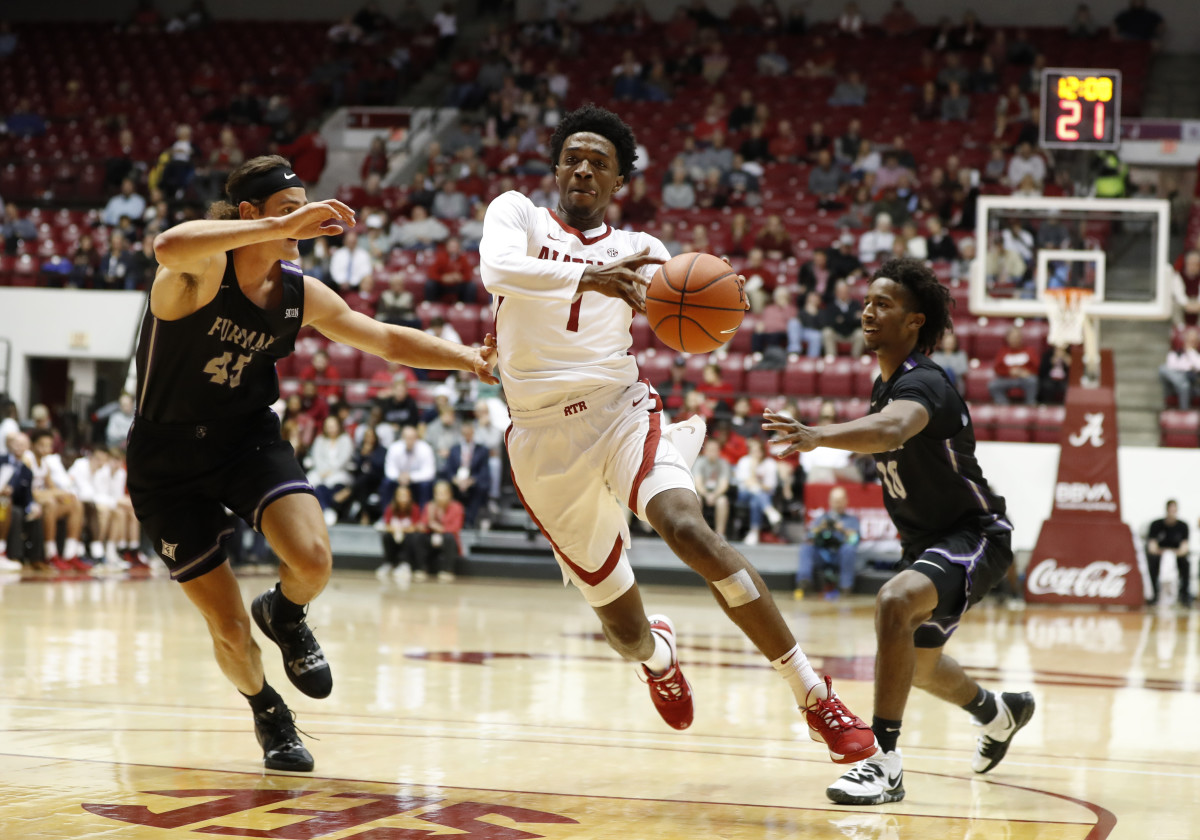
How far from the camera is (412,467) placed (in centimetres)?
1533

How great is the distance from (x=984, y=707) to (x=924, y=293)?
5.18ft

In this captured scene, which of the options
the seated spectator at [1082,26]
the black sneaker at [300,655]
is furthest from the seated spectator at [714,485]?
the seated spectator at [1082,26]

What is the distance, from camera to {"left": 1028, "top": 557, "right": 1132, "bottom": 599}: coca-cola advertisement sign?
13844 millimetres

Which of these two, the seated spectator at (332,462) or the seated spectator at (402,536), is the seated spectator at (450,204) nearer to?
the seated spectator at (332,462)

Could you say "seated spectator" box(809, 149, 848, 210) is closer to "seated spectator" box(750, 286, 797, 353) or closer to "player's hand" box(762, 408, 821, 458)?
"seated spectator" box(750, 286, 797, 353)

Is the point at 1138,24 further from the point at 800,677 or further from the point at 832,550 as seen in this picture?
the point at 800,677

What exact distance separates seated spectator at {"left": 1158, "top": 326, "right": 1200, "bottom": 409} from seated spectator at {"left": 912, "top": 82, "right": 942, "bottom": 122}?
6.50 meters

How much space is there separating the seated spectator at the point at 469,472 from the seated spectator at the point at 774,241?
532 centimetres

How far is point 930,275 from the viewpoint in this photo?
206 inches

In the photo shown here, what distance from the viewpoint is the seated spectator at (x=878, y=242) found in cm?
1803

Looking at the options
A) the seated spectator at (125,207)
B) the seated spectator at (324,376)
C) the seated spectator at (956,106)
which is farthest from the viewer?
the seated spectator at (956,106)

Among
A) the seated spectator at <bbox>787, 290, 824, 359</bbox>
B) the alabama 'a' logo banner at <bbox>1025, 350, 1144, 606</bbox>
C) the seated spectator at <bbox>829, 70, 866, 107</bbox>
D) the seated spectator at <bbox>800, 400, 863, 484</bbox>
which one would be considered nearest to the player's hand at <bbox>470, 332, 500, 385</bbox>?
the seated spectator at <bbox>800, 400, 863, 484</bbox>

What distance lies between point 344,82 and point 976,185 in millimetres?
11766

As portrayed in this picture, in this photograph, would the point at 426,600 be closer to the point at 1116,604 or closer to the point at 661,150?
the point at 1116,604
